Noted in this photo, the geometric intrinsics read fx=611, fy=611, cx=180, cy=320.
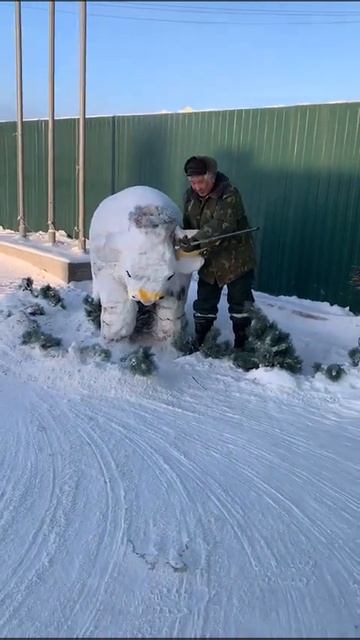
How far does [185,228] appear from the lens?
450 centimetres

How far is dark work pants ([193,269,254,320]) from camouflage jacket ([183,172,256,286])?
0.07 metres

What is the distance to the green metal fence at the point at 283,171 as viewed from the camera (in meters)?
5.87

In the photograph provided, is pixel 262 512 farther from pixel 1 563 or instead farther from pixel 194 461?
pixel 1 563

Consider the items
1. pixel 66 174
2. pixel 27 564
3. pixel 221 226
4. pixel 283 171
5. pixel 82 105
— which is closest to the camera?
pixel 27 564

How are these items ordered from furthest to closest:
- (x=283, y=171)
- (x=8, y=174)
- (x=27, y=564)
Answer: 1. (x=8, y=174)
2. (x=283, y=171)
3. (x=27, y=564)

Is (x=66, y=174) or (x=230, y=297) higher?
(x=66, y=174)

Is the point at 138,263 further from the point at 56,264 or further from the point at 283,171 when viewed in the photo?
the point at 56,264

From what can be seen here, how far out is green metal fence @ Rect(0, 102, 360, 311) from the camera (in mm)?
5867

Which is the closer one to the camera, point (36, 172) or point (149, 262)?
point (149, 262)

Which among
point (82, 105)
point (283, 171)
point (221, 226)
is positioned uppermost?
point (82, 105)

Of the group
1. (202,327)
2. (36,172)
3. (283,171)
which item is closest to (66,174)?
(36,172)

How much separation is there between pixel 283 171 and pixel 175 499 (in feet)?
14.8

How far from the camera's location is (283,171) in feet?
20.7

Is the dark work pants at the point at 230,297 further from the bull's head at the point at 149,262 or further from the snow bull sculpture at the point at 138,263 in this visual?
the bull's head at the point at 149,262
